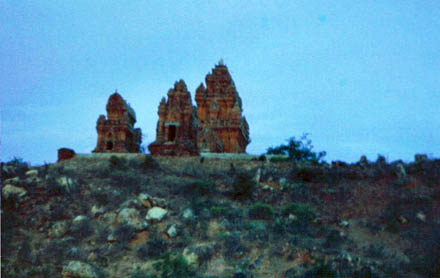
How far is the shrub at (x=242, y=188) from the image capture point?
77.5 ft

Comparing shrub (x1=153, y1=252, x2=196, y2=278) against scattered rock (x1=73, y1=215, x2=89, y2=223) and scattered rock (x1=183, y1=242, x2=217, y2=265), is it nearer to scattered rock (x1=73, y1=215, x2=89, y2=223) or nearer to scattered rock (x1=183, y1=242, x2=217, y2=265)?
scattered rock (x1=183, y1=242, x2=217, y2=265)

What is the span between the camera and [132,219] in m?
19.8

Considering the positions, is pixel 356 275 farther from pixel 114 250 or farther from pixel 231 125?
pixel 231 125

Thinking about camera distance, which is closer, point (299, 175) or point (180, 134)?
point (299, 175)

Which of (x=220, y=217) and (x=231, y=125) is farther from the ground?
(x=231, y=125)

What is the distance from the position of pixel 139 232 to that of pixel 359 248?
7678mm

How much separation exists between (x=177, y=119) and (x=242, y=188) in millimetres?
16925

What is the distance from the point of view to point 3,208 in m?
20.5

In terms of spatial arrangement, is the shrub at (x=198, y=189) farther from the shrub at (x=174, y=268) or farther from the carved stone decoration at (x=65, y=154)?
the carved stone decoration at (x=65, y=154)

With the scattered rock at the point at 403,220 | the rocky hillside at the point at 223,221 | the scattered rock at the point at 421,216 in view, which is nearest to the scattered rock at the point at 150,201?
the rocky hillside at the point at 223,221

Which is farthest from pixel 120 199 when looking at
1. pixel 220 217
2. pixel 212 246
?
pixel 212 246

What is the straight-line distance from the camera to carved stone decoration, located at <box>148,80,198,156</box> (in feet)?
129

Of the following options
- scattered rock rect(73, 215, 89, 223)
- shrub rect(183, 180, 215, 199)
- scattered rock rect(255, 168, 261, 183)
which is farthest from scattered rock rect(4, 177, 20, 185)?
scattered rock rect(255, 168, 261, 183)

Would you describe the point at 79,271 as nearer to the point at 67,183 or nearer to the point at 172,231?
the point at 172,231
